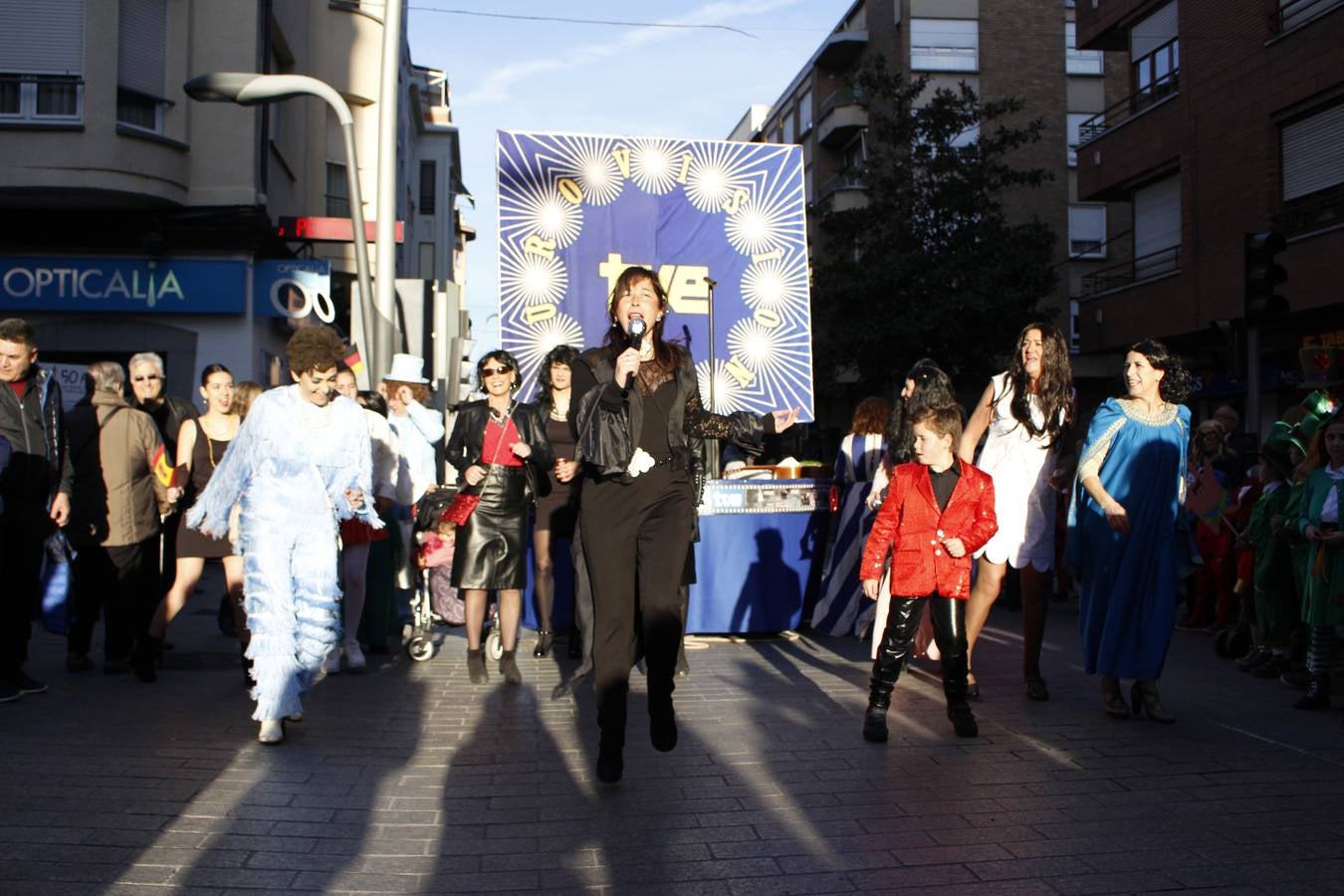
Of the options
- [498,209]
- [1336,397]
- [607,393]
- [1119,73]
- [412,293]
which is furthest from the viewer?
[1119,73]

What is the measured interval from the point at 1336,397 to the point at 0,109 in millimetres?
15332

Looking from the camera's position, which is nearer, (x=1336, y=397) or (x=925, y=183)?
(x=1336, y=397)

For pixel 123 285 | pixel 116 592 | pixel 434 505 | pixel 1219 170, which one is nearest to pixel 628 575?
pixel 434 505

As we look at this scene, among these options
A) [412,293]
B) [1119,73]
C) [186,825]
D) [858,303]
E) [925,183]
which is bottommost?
[186,825]

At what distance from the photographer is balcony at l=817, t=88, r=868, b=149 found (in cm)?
4797

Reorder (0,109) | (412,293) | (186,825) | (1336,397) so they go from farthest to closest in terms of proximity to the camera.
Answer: (0,109) < (412,293) < (1336,397) < (186,825)

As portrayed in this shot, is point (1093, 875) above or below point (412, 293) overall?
below

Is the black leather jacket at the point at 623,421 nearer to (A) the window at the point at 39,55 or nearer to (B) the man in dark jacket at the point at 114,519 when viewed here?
(B) the man in dark jacket at the point at 114,519

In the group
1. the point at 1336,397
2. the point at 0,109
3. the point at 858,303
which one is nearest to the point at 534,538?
the point at 1336,397

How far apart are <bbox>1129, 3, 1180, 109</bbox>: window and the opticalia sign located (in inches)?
652

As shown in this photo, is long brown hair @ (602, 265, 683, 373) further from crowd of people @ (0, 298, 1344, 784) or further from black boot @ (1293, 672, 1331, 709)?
black boot @ (1293, 672, 1331, 709)

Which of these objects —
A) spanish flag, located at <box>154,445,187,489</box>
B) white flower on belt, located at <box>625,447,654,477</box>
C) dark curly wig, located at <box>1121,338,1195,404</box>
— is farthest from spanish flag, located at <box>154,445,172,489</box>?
dark curly wig, located at <box>1121,338,1195,404</box>

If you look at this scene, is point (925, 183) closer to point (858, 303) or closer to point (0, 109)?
point (858, 303)

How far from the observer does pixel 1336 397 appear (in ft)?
26.7
